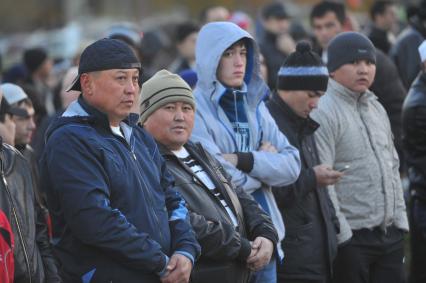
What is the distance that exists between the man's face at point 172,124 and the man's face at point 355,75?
1.88m

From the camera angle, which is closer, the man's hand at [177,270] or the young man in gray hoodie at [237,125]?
the man's hand at [177,270]

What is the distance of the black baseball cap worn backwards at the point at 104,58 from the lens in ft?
17.9

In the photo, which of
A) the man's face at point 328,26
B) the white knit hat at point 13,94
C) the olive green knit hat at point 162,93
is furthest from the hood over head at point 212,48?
the man's face at point 328,26

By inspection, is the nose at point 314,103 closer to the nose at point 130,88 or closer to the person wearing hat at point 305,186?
the person wearing hat at point 305,186

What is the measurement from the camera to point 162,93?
20.3ft

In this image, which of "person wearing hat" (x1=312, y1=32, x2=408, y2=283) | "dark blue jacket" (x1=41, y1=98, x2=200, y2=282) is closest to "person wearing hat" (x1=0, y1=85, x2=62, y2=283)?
"dark blue jacket" (x1=41, y1=98, x2=200, y2=282)

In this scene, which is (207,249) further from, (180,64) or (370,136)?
(180,64)

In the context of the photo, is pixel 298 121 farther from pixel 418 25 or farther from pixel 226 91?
pixel 418 25

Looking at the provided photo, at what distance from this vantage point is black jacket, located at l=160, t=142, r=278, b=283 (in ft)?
19.2

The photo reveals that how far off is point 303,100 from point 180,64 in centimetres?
545

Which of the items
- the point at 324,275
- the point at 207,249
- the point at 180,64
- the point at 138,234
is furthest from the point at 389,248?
the point at 180,64

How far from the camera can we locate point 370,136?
7.57 m

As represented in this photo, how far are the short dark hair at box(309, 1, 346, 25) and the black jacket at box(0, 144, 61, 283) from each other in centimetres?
646

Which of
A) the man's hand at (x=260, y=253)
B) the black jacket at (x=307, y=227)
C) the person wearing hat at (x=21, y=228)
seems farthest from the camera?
the black jacket at (x=307, y=227)
